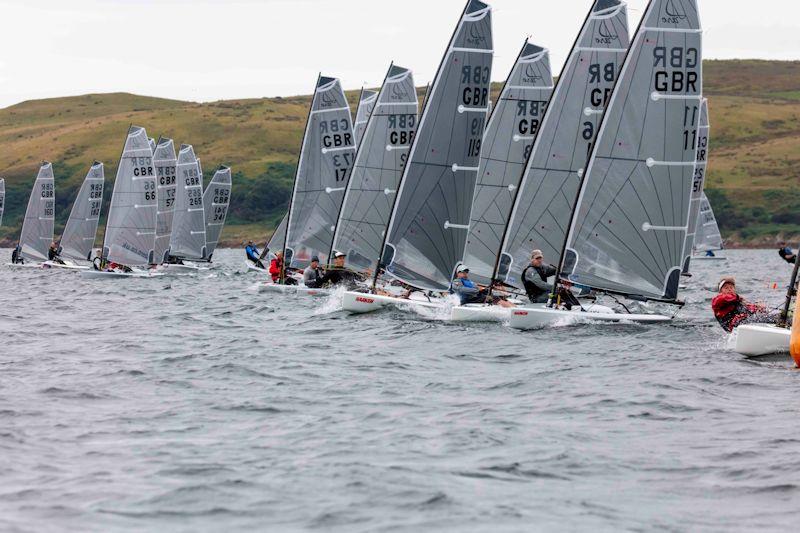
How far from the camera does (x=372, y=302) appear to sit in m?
29.8

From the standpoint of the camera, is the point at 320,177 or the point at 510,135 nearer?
the point at 510,135

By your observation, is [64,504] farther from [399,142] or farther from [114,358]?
[399,142]

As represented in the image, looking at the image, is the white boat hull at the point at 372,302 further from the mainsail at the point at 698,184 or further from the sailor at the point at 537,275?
the mainsail at the point at 698,184

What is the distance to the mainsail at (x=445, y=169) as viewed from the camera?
3033 centimetres

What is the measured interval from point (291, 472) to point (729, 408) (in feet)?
21.7

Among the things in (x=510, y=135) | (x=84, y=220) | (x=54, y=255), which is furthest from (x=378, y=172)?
(x=54, y=255)

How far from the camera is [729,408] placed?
15688mm

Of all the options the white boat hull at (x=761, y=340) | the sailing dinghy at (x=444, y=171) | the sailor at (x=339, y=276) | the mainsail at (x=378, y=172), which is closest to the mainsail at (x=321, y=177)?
the mainsail at (x=378, y=172)

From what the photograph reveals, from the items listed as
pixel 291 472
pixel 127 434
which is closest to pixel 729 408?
pixel 291 472

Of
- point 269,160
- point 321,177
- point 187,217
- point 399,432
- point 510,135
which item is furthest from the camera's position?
point 269,160

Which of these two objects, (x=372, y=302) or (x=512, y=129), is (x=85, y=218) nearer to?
(x=512, y=129)

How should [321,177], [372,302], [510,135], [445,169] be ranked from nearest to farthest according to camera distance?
[372,302], [445,169], [510,135], [321,177]

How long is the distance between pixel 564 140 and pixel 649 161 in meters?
3.96

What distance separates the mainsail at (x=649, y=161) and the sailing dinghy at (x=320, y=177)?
59.0 ft
